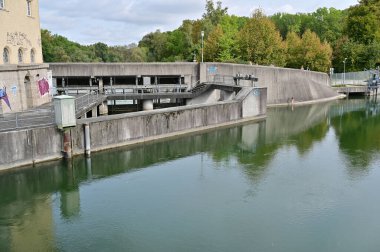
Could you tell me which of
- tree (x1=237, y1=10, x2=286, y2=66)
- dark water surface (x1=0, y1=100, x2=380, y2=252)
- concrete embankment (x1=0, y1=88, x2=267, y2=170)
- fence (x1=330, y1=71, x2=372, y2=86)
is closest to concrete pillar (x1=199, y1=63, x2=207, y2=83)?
concrete embankment (x1=0, y1=88, x2=267, y2=170)

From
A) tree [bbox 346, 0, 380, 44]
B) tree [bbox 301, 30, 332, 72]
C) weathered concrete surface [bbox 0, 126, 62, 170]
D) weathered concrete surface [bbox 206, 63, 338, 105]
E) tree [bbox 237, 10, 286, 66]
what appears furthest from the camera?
tree [bbox 346, 0, 380, 44]

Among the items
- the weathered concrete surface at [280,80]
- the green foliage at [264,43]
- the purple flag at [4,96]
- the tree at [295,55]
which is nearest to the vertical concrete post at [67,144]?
the purple flag at [4,96]

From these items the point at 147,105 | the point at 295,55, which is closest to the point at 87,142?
the point at 147,105

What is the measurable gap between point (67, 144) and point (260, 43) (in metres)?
33.3

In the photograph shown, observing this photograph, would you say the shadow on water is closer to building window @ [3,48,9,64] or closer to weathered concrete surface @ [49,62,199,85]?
weathered concrete surface @ [49,62,199,85]

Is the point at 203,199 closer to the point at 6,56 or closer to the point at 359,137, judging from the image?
the point at 6,56

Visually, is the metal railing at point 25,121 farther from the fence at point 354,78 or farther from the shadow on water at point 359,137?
the fence at point 354,78

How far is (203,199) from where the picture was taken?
54.2ft

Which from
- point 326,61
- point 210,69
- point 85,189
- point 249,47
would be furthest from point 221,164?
point 326,61

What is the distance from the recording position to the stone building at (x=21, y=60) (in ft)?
79.5

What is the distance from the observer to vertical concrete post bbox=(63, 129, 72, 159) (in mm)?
20750

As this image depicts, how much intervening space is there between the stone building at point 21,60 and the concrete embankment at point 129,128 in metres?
4.97

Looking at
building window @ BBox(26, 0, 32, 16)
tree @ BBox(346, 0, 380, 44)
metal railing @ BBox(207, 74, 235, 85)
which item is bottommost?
metal railing @ BBox(207, 74, 235, 85)

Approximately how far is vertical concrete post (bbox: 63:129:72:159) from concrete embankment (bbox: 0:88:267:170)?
0.58 feet
